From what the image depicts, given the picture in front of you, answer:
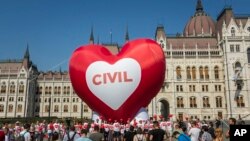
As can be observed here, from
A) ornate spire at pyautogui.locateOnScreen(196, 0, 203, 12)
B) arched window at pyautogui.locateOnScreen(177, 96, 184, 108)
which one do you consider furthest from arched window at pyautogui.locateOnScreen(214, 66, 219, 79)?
ornate spire at pyautogui.locateOnScreen(196, 0, 203, 12)

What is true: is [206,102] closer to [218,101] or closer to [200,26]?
[218,101]

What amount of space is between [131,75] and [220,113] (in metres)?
48.5

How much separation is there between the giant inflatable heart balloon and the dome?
55.6 metres

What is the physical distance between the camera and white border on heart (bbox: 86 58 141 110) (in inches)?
839

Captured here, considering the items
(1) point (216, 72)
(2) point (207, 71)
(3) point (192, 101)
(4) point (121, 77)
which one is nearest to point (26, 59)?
(3) point (192, 101)

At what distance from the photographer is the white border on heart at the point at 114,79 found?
21.3m

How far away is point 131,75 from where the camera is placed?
21281 mm

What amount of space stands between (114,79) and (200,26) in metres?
59.8

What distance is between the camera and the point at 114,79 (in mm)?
21391

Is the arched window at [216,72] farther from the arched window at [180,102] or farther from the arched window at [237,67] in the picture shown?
the arched window at [180,102]

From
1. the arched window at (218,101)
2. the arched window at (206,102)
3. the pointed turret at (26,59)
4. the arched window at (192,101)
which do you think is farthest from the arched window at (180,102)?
the pointed turret at (26,59)

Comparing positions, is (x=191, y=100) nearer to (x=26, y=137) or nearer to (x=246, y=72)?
(x=246, y=72)

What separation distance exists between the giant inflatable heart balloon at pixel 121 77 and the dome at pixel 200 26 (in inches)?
2188

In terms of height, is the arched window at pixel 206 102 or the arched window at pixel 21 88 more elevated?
the arched window at pixel 21 88
